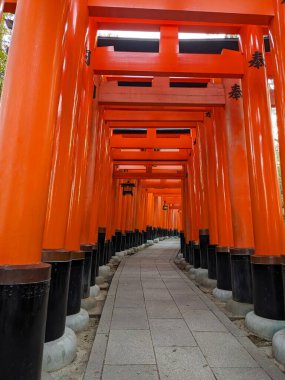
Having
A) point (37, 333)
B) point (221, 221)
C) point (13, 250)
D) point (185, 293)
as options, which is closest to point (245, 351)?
point (37, 333)

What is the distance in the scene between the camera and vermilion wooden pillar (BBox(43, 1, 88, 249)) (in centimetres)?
356

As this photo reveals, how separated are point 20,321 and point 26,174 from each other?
1.03 meters

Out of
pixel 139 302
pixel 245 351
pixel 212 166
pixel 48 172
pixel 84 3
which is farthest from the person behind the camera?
pixel 212 166

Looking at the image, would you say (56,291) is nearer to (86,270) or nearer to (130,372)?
(130,372)

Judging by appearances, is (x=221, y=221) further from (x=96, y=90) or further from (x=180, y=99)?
(x=96, y=90)

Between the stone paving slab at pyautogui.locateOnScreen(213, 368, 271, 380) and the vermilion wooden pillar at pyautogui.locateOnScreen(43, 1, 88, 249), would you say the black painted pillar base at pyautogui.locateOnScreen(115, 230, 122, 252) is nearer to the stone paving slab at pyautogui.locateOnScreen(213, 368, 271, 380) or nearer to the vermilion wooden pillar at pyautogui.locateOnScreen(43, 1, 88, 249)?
the vermilion wooden pillar at pyautogui.locateOnScreen(43, 1, 88, 249)

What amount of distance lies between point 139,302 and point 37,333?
379 centimetres

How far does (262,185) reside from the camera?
181 inches

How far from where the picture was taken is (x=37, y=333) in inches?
86.2

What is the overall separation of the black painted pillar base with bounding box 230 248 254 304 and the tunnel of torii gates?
0.02m

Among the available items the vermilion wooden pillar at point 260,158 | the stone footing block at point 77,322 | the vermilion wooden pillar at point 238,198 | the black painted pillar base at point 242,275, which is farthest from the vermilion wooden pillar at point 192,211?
the stone footing block at point 77,322

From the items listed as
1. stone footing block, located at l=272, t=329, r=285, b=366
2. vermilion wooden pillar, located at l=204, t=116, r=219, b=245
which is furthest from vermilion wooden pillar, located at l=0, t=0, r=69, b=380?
vermilion wooden pillar, located at l=204, t=116, r=219, b=245

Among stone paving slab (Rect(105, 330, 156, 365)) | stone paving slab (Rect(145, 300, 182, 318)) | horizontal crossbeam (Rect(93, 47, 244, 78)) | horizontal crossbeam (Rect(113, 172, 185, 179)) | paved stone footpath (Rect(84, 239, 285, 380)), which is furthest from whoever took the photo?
horizontal crossbeam (Rect(113, 172, 185, 179))

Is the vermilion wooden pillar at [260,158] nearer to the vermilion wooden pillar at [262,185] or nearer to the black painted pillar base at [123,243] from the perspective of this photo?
the vermilion wooden pillar at [262,185]
